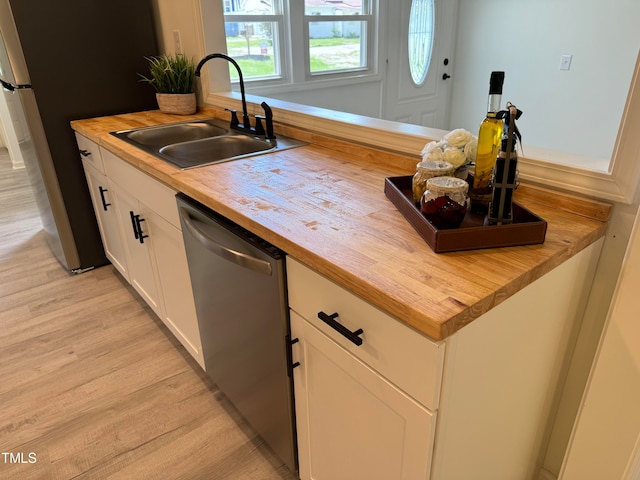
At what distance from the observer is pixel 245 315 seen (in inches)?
51.4

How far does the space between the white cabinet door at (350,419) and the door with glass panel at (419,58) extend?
12.5ft

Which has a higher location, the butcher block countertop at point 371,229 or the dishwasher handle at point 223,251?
the butcher block countertop at point 371,229

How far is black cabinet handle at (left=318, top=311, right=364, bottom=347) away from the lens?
90cm

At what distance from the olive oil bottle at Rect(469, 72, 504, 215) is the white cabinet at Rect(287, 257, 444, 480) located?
41 centimetres

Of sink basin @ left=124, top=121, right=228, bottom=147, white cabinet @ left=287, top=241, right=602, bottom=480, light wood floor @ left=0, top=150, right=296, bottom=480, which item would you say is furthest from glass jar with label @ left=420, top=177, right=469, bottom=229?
sink basin @ left=124, top=121, right=228, bottom=147

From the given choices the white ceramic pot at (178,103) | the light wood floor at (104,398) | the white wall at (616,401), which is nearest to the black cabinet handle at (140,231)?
the light wood floor at (104,398)

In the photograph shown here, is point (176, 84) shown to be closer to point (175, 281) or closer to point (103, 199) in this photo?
point (103, 199)

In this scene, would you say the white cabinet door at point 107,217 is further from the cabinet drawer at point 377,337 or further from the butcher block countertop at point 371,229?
the cabinet drawer at point 377,337

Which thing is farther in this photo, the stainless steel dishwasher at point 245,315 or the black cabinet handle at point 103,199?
the black cabinet handle at point 103,199

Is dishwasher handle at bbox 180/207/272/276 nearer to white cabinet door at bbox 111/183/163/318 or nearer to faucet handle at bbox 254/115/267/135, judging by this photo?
white cabinet door at bbox 111/183/163/318

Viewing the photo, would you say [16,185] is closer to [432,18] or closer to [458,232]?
[432,18]

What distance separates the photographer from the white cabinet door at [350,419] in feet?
2.86

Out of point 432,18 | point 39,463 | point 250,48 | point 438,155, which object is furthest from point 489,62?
point 39,463

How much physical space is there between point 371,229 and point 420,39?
13.2ft
